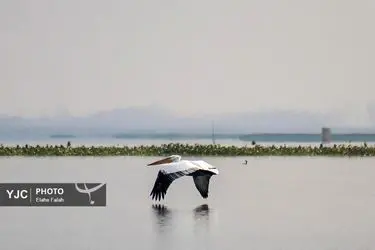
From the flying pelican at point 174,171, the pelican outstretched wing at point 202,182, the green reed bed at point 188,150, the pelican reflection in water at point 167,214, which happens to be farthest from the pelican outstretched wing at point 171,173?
the green reed bed at point 188,150

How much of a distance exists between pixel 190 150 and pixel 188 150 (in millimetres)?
68

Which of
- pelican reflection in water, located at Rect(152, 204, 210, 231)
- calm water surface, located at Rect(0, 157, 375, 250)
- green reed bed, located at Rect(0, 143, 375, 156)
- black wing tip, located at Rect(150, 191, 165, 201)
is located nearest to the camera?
calm water surface, located at Rect(0, 157, 375, 250)

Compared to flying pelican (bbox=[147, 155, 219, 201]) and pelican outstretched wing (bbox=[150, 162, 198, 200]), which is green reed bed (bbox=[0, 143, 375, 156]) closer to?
flying pelican (bbox=[147, 155, 219, 201])

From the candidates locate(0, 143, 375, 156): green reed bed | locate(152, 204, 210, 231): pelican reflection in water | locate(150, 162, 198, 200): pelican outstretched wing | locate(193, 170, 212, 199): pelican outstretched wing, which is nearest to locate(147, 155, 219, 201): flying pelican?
locate(150, 162, 198, 200): pelican outstretched wing

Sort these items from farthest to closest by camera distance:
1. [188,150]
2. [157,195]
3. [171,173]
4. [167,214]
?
[188,150] → [157,195] → [171,173] → [167,214]

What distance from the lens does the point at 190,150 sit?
1074 inches

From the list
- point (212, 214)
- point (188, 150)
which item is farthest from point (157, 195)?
point (188, 150)

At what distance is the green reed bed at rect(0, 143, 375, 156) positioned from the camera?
27.4m

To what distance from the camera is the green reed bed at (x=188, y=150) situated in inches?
1080

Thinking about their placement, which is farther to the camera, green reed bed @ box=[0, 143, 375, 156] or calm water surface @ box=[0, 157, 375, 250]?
green reed bed @ box=[0, 143, 375, 156]

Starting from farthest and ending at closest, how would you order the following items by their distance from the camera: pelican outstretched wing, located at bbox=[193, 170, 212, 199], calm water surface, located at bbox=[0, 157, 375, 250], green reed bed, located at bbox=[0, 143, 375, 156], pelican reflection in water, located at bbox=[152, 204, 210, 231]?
1. green reed bed, located at bbox=[0, 143, 375, 156]
2. pelican outstretched wing, located at bbox=[193, 170, 212, 199]
3. pelican reflection in water, located at bbox=[152, 204, 210, 231]
4. calm water surface, located at bbox=[0, 157, 375, 250]

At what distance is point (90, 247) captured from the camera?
11367 mm

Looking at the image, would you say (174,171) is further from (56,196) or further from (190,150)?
(190,150)

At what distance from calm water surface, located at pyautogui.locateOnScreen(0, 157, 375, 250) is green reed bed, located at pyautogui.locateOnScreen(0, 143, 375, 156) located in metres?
5.18
